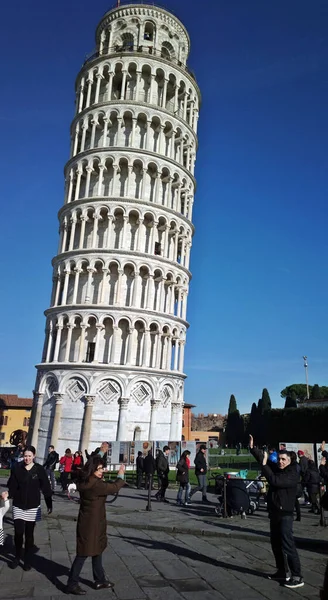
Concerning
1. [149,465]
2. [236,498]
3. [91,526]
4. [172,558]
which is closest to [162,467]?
[149,465]

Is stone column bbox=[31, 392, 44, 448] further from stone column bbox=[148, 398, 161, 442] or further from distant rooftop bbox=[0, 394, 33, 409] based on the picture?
distant rooftop bbox=[0, 394, 33, 409]

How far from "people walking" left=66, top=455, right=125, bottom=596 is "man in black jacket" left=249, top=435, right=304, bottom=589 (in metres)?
2.59

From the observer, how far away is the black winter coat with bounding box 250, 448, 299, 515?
720 centimetres

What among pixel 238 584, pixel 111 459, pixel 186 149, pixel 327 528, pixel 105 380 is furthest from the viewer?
pixel 186 149

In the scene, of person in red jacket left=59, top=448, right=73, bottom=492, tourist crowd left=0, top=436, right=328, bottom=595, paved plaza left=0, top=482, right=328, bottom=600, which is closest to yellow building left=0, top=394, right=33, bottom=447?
person in red jacket left=59, top=448, right=73, bottom=492

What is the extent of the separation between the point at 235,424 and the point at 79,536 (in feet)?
248

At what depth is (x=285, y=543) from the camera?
707 cm

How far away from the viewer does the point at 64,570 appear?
25.8ft

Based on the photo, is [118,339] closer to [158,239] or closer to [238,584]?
[158,239]

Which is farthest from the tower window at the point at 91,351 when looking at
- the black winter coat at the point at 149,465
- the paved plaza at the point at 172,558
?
the paved plaza at the point at 172,558

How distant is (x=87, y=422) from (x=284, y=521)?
27204 millimetres

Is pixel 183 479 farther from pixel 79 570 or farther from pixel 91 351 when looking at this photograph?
pixel 91 351

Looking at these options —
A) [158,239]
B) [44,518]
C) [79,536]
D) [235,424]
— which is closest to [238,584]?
[79,536]

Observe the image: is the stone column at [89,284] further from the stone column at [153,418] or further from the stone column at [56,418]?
the stone column at [153,418]
